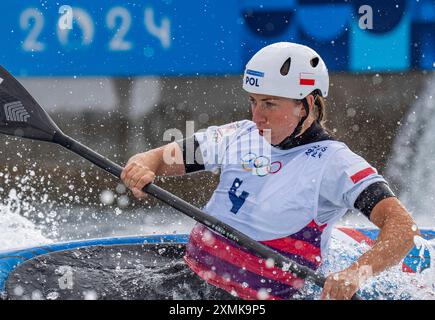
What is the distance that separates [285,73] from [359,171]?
50cm

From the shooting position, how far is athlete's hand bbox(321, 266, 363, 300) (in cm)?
242

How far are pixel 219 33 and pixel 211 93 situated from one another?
81 cm

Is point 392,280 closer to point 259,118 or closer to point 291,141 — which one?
point 291,141

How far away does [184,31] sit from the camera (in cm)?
612

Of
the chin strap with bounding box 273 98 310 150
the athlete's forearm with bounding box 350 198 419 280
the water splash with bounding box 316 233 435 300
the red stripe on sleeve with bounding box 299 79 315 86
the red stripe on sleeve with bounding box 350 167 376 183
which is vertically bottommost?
the water splash with bounding box 316 233 435 300

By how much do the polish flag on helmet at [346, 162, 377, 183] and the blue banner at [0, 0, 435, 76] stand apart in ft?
11.4

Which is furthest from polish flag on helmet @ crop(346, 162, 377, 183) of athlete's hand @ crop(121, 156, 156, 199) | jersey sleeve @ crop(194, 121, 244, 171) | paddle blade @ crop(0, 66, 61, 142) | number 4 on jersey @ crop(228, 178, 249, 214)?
paddle blade @ crop(0, 66, 61, 142)

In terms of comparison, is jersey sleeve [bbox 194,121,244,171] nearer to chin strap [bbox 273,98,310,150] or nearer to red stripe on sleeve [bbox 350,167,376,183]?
chin strap [bbox 273,98,310,150]

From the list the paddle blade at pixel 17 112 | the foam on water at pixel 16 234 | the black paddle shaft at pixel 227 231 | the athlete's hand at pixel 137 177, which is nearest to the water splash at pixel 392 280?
the black paddle shaft at pixel 227 231

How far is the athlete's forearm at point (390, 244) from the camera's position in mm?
2514

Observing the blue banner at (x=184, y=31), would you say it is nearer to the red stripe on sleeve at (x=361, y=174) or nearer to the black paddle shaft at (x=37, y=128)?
the black paddle shaft at (x=37, y=128)

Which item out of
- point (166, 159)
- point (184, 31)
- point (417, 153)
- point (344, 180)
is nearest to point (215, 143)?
point (166, 159)

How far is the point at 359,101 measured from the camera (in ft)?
23.0

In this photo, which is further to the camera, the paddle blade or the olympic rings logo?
the paddle blade
